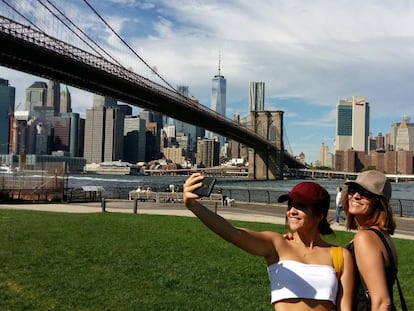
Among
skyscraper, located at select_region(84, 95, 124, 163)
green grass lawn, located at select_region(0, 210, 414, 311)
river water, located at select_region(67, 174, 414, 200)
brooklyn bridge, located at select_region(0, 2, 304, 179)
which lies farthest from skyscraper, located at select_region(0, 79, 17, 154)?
green grass lawn, located at select_region(0, 210, 414, 311)

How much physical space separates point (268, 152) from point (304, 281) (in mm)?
90224

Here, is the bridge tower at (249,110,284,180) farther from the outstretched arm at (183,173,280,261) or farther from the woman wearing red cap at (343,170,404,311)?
the outstretched arm at (183,173,280,261)

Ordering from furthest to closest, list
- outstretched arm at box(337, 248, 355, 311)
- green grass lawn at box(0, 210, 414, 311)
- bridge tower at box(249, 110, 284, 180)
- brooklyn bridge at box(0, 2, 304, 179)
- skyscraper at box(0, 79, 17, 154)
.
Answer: skyscraper at box(0, 79, 17, 154) < bridge tower at box(249, 110, 284, 180) < brooklyn bridge at box(0, 2, 304, 179) < green grass lawn at box(0, 210, 414, 311) < outstretched arm at box(337, 248, 355, 311)

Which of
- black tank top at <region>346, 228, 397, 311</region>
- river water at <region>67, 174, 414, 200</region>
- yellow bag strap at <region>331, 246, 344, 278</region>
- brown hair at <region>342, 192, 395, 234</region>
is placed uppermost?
brown hair at <region>342, 192, 395, 234</region>

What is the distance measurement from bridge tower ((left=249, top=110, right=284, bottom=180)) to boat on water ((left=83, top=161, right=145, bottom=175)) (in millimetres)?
39898

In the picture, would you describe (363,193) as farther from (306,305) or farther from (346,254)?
(306,305)

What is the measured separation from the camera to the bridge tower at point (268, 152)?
93875 millimetres

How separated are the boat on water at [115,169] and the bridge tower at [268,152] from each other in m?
39.9

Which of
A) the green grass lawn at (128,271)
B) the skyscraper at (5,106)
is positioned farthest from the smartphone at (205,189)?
the skyscraper at (5,106)

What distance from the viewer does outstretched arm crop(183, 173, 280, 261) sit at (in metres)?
2.20

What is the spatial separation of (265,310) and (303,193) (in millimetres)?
3303

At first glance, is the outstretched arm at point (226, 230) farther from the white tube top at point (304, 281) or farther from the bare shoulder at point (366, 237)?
the bare shoulder at point (366, 237)

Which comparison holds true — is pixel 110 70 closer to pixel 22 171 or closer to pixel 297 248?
pixel 22 171

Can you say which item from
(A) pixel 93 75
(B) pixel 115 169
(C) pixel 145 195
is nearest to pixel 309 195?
(C) pixel 145 195
